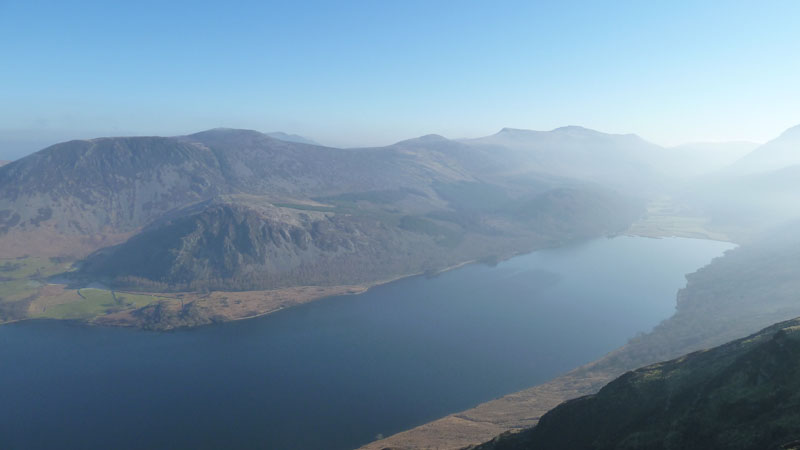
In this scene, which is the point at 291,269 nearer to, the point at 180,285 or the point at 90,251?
the point at 180,285

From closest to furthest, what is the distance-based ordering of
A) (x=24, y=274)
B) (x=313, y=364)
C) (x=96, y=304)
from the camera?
(x=313, y=364), (x=96, y=304), (x=24, y=274)

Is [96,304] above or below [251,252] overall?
below

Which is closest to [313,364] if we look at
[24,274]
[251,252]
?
[251,252]

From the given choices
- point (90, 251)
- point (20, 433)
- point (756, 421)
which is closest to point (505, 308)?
point (756, 421)

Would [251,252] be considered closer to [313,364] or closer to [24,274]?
[24,274]

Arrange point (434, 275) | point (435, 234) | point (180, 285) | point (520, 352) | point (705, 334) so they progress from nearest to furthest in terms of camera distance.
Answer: point (705, 334), point (520, 352), point (180, 285), point (434, 275), point (435, 234)

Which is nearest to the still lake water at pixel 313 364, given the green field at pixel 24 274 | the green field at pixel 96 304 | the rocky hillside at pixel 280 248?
the green field at pixel 96 304

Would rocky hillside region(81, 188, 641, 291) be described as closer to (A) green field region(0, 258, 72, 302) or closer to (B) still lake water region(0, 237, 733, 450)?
(A) green field region(0, 258, 72, 302)
